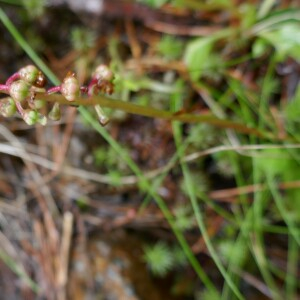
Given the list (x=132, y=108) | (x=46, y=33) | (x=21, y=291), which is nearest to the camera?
(x=132, y=108)

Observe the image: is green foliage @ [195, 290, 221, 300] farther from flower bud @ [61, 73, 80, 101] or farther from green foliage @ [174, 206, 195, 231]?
flower bud @ [61, 73, 80, 101]

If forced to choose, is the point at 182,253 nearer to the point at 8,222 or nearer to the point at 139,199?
the point at 139,199

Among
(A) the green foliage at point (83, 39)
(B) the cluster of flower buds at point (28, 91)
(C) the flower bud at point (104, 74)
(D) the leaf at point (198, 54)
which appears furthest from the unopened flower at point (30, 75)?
(A) the green foliage at point (83, 39)

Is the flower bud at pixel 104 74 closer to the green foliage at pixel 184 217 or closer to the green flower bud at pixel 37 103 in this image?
the green flower bud at pixel 37 103

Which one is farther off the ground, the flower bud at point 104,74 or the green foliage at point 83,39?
the green foliage at point 83,39

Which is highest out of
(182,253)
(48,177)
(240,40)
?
(240,40)

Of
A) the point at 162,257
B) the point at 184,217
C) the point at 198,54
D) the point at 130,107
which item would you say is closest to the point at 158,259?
the point at 162,257

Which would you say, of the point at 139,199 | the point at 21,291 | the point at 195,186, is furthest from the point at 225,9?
the point at 21,291
